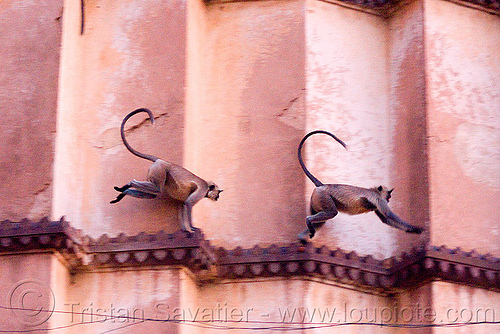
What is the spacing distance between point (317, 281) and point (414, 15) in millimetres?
3754

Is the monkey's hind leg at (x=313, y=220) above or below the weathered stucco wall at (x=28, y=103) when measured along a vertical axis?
below

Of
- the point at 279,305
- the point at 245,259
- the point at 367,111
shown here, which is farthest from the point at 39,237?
the point at 367,111

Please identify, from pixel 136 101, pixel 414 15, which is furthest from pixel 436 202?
pixel 136 101

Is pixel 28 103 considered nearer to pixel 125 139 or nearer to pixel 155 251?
pixel 125 139

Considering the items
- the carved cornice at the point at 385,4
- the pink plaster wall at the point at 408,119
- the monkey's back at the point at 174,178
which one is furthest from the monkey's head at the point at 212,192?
the carved cornice at the point at 385,4

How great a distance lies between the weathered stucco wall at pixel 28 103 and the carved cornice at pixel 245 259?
0.52 metres

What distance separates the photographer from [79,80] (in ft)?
48.3

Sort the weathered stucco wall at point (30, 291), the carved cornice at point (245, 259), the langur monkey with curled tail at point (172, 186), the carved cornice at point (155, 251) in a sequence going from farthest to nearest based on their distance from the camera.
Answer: the langur monkey with curled tail at point (172, 186), the carved cornice at point (155, 251), the carved cornice at point (245, 259), the weathered stucco wall at point (30, 291)

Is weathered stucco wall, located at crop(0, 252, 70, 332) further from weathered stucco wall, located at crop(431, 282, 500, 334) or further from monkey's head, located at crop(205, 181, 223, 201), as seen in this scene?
weathered stucco wall, located at crop(431, 282, 500, 334)

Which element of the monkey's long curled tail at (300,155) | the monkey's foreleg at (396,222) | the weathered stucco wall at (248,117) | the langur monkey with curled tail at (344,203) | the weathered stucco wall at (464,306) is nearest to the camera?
the weathered stucco wall at (464,306)

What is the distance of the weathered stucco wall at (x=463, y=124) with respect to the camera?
46.5 ft

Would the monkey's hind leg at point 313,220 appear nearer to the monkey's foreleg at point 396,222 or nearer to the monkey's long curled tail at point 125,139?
the monkey's foreleg at point 396,222

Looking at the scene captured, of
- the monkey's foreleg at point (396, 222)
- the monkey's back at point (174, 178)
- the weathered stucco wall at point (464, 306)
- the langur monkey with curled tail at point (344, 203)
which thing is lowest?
the weathered stucco wall at point (464, 306)

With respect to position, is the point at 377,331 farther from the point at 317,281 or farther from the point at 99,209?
the point at 99,209
